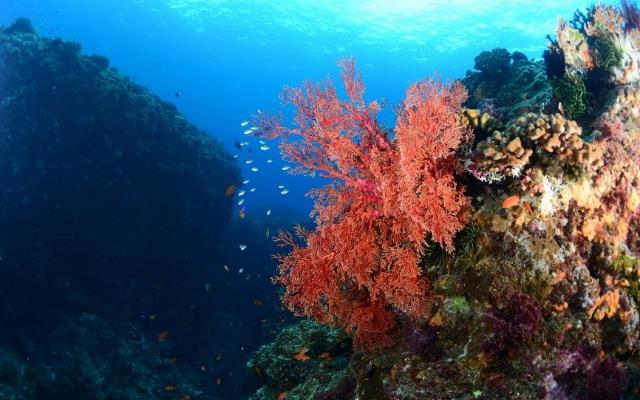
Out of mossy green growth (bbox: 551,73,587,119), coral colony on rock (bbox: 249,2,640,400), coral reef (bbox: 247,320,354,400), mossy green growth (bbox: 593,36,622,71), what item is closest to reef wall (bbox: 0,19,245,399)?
coral reef (bbox: 247,320,354,400)

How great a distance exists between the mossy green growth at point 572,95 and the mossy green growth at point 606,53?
54 cm

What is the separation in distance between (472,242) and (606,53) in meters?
4.53

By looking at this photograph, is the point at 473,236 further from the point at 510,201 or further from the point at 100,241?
the point at 100,241

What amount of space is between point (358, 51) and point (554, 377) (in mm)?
67684

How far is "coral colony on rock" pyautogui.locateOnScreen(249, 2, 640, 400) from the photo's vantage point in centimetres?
433

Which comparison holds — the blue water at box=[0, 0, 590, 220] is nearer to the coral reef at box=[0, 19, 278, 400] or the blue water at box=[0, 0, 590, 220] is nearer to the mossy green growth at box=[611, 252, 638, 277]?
the mossy green growth at box=[611, 252, 638, 277]

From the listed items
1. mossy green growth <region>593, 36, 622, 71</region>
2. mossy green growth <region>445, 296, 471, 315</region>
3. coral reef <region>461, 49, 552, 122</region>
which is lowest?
mossy green growth <region>445, 296, 471, 315</region>

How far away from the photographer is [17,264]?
17.1m

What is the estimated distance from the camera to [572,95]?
616 cm

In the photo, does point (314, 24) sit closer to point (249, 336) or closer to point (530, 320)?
point (249, 336)

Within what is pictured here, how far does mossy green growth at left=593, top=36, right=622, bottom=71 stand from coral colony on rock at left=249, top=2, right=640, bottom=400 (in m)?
0.72

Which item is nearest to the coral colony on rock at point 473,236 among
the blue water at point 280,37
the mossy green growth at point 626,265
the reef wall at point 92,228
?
the mossy green growth at point 626,265

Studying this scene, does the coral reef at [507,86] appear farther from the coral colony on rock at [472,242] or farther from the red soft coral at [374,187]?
the red soft coral at [374,187]

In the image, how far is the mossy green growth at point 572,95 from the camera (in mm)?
6094
